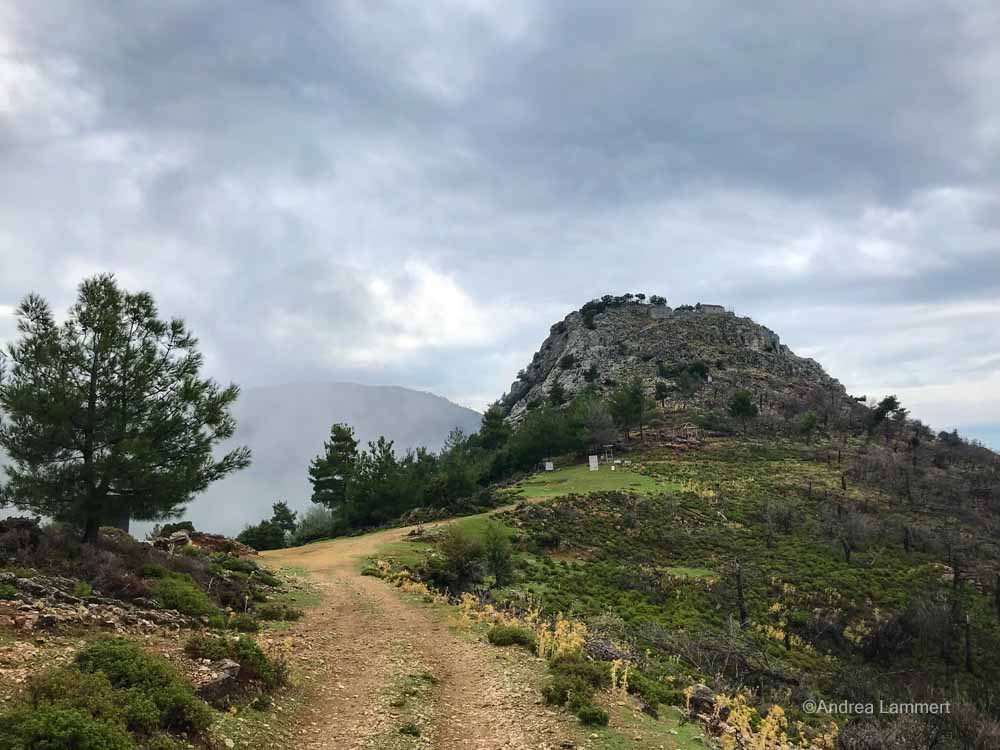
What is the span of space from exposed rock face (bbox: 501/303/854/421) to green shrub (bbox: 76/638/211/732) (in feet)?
360

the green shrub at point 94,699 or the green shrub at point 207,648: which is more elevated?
the green shrub at point 94,699

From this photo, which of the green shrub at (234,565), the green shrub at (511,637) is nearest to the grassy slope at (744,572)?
the green shrub at (511,637)

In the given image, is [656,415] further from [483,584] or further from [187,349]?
[187,349]

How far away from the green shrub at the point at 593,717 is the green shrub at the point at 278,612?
1111 centimetres

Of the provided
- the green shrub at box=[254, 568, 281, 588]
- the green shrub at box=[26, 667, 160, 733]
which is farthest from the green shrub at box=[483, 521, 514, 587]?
the green shrub at box=[26, 667, 160, 733]

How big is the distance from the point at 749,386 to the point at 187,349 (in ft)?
397

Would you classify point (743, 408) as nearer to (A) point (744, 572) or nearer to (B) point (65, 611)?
(A) point (744, 572)

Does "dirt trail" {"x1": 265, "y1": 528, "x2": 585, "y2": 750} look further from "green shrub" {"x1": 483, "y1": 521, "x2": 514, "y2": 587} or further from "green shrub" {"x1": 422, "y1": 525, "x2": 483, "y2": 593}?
"green shrub" {"x1": 483, "y1": 521, "x2": 514, "y2": 587}

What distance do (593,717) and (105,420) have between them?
17876 mm

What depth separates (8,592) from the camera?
11.9 meters

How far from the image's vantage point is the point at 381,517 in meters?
52.7

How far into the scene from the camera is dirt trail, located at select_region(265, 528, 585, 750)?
10156 mm

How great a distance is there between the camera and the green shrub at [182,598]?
15053 millimetres

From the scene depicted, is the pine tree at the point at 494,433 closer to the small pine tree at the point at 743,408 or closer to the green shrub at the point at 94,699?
the small pine tree at the point at 743,408
